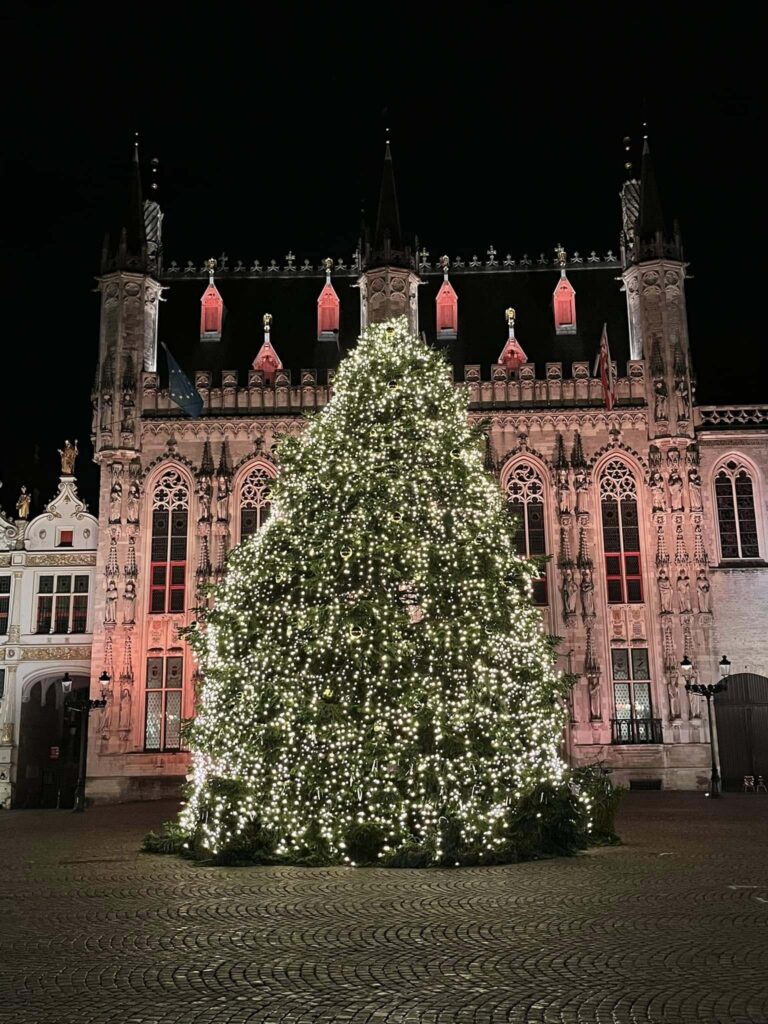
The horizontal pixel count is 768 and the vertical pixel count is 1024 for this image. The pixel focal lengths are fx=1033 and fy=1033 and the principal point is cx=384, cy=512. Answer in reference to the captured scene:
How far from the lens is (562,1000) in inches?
312

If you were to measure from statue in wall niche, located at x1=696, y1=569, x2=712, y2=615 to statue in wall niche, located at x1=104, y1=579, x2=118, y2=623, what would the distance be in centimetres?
1935

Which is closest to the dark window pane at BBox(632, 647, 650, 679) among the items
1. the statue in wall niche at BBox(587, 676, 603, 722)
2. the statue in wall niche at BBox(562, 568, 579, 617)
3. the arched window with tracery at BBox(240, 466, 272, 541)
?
the statue in wall niche at BBox(587, 676, 603, 722)

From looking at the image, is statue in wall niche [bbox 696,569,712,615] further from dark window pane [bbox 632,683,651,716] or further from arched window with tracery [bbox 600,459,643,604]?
dark window pane [bbox 632,683,651,716]

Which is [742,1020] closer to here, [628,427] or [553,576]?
[553,576]

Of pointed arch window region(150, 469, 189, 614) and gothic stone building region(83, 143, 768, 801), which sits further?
pointed arch window region(150, 469, 189, 614)

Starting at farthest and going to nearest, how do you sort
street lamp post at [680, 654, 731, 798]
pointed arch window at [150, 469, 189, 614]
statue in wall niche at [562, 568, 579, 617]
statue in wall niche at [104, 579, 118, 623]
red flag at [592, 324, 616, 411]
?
pointed arch window at [150, 469, 189, 614] < statue in wall niche at [104, 579, 118, 623] < statue in wall niche at [562, 568, 579, 617] < red flag at [592, 324, 616, 411] < street lamp post at [680, 654, 731, 798]

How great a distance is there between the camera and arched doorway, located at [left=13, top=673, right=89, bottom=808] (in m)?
35.9

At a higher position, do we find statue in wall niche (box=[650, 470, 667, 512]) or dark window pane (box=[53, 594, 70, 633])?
statue in wall niche (box=[650, 470, 667, 512])

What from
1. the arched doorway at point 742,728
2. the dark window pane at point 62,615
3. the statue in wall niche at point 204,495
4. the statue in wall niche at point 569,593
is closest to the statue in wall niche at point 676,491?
the statue in wall niche at point 569,593

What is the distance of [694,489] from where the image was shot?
3509cm

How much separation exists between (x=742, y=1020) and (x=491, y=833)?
28.6ft

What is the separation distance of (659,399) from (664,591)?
670 centimetres

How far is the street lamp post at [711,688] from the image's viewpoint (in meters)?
30.2

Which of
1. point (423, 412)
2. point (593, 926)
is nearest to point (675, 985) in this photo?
point (593, 926)
